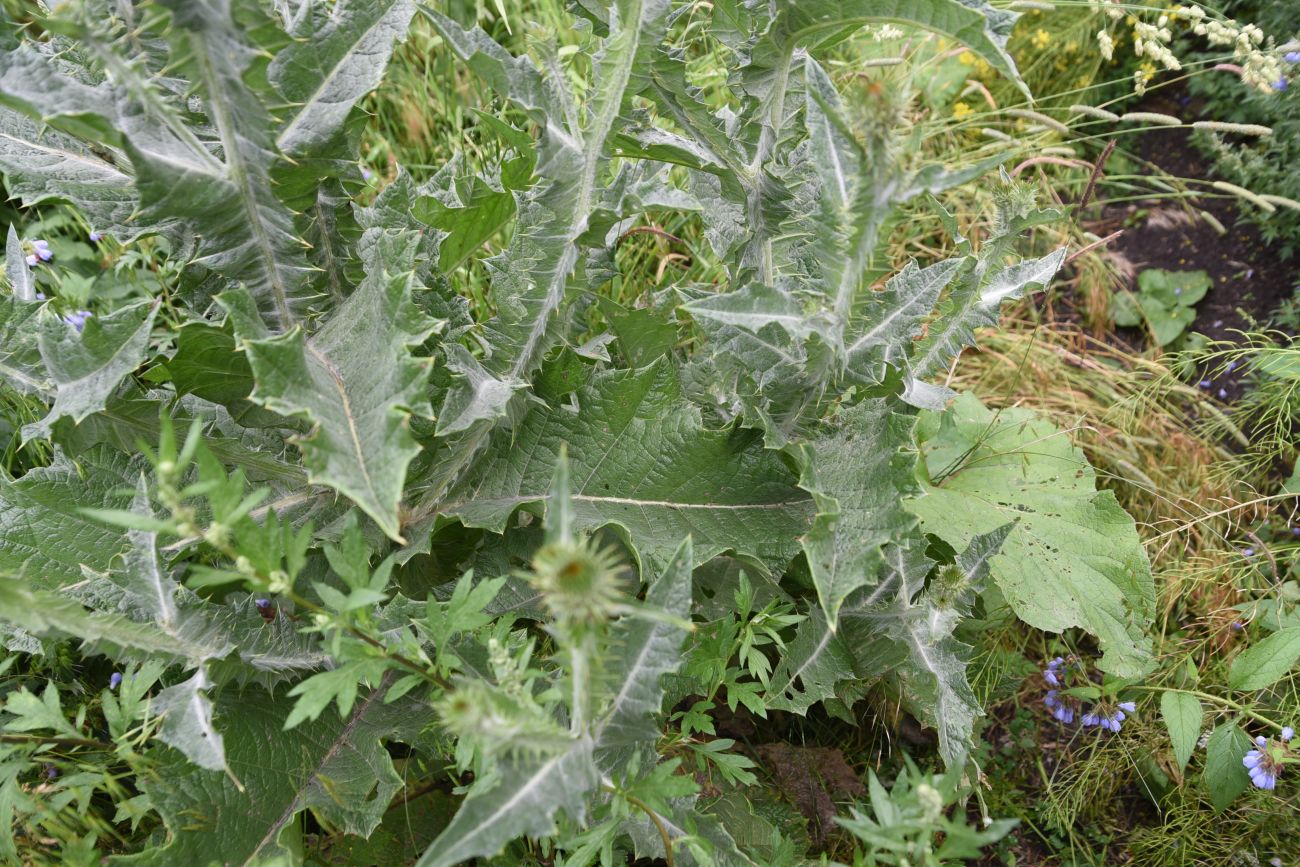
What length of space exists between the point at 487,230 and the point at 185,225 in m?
0.57

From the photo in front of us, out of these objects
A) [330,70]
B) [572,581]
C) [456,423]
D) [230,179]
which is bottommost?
[456,423]

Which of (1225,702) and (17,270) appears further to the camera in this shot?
(1225,702)

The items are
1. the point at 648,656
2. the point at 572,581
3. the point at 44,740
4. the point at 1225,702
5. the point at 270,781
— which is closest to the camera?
the point at 572,581

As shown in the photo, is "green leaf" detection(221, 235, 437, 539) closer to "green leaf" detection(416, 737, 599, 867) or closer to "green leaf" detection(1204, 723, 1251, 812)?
"green leaf" detection(416, 737, 599, 867)

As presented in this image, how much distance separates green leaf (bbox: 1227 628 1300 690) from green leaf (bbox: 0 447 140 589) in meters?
2.37

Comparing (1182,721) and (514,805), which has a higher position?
(514,805)

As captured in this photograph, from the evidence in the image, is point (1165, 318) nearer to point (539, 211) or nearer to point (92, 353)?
point (539, 211)

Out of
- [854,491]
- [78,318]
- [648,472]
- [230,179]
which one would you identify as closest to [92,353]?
[230,179]

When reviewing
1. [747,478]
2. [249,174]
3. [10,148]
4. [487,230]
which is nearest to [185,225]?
[249,174]

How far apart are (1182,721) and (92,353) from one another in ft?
7.54

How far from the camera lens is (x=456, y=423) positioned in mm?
1614

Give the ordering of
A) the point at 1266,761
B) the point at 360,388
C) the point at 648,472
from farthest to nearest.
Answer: the point at 1266,761 → the point at 648,472 → the point at 360,388

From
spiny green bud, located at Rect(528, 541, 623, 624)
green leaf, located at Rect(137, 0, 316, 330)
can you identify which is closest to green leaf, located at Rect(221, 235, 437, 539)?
green leaf, located at Rect(137, 0, 316, 330)

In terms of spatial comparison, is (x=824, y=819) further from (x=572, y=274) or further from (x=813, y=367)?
(x=572, y=274)
